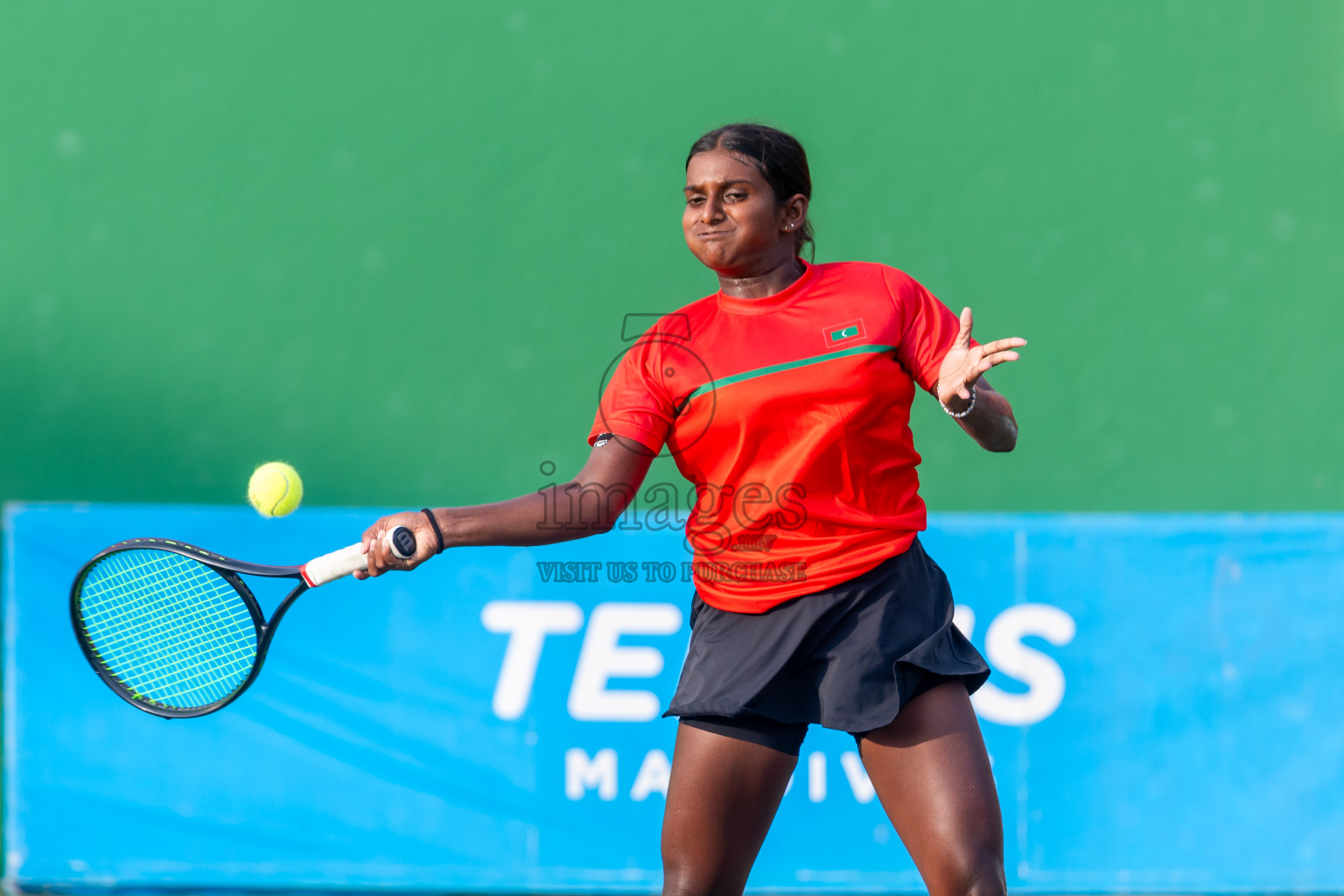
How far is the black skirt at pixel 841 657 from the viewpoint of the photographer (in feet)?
6.98

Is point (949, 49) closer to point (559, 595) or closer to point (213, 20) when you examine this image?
point (559, 595)

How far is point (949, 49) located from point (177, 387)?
116 inches

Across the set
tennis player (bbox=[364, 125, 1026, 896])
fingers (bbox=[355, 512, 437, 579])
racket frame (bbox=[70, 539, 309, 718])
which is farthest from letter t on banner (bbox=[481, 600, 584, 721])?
fingers (bbox=[355, 512, 437, 579])

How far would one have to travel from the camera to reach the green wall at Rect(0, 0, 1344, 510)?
13.4ft

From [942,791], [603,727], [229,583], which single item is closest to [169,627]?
[229,583]

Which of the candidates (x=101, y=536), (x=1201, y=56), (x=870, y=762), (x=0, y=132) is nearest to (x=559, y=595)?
(x=101, y=536)

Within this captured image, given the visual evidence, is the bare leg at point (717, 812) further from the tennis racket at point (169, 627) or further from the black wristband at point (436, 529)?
the tennis racket at point (169, 627)

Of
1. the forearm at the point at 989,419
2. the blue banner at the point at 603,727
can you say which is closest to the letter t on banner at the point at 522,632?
the blue banner at the point at 603,727

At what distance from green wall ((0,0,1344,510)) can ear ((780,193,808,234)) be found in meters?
1.82

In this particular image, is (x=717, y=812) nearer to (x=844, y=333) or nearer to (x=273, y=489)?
(x=844, y=333)

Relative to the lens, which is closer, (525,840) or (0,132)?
(525,840)

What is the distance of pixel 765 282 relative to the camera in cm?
231

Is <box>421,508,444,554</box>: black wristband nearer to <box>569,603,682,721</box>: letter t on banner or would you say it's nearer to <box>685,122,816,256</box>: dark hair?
<box>685,122,816,256</box>: dark hair

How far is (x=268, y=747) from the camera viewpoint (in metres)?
3.76
